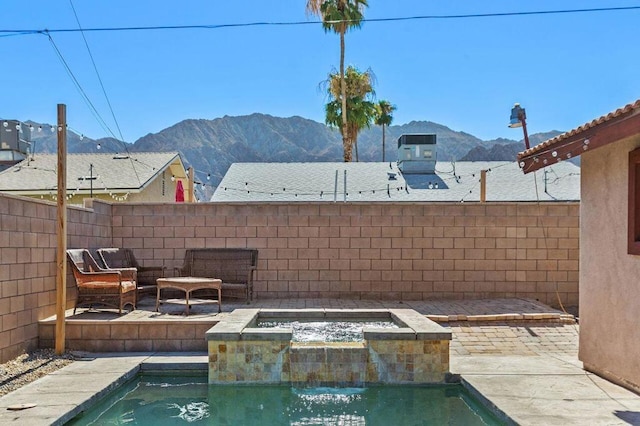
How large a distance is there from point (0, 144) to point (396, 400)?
15.1 metres

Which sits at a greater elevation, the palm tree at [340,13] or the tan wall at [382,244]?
the palm tree at [340,13]

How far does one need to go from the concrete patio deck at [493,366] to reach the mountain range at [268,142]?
37020 mm

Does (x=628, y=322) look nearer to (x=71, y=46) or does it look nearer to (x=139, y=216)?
(x=139, y=216)

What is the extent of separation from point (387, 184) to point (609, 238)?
990 cm

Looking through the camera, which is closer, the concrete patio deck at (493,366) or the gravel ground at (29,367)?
the concrete patio deck at (493,366)

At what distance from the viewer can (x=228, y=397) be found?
4578 mm

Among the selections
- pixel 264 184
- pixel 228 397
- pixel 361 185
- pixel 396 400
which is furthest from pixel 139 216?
pixel 361 185

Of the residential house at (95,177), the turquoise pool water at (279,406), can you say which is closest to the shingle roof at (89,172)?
the residential house at (95,177)

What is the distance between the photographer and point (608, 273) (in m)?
4.66

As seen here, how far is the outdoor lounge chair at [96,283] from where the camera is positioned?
6.29 metres

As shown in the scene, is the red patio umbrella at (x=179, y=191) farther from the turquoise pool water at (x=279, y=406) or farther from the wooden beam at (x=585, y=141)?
the wooden beam at (x=585, y=141)

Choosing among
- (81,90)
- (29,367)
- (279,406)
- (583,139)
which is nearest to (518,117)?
(583,139)

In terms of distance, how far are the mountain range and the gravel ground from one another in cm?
3881

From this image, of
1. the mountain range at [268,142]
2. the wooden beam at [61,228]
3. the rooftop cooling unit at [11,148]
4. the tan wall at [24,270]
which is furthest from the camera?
the mountain range at [268,142]
